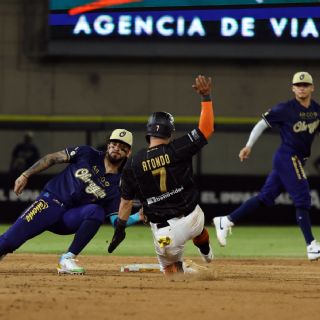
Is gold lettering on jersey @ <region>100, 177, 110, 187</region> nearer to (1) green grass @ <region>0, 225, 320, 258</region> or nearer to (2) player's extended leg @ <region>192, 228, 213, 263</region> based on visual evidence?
(2) player's extended leg @ <region>192, 228, 213, 263</region>

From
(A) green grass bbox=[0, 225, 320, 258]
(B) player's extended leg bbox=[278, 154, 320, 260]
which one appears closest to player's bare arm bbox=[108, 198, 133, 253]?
(B) player's extended leg bbox=[278, 154, 320, 260]

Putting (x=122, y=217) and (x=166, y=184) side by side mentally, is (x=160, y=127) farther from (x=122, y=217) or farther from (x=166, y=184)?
(x=122, y=217)

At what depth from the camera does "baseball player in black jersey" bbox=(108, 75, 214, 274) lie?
7773mm

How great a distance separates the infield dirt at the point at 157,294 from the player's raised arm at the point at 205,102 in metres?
1.07

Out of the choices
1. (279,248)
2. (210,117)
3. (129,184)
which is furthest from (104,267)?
(279,248)

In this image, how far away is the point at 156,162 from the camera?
780 cm

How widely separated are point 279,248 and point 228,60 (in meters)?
5.17

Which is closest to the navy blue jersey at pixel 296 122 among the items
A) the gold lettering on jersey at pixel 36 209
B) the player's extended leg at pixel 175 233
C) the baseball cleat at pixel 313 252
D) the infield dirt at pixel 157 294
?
the baseball cleat at pixel 313 252

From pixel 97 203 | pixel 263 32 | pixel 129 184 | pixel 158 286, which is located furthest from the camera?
pixel 263 32

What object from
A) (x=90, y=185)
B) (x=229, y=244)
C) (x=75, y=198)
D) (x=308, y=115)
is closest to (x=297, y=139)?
(x=308, y=115)

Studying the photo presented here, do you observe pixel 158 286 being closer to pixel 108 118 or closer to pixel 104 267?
pixel 104 267

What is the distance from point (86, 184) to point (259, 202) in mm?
2133

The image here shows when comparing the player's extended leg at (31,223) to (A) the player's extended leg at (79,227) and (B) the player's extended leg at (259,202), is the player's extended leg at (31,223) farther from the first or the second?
(B) the player's extended leg at (259,202)

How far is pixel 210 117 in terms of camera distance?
7.71 metres
